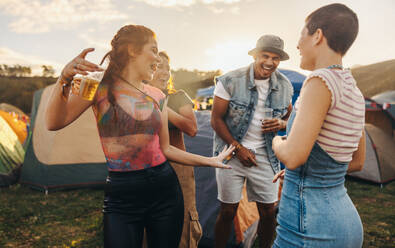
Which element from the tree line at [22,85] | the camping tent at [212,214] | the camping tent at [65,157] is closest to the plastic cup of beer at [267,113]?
the camping tent at [212,214]

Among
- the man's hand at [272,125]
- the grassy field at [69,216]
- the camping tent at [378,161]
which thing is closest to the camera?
the man's hand at [272,125]

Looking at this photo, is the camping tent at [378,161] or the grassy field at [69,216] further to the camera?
the camping tent at [378,161]

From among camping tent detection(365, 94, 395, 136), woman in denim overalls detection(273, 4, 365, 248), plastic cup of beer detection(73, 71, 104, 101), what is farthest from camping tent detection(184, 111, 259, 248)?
camping tent detection(365, 94, 395, 136)

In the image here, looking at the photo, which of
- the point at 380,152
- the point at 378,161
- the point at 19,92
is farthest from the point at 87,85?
the point at 19,92

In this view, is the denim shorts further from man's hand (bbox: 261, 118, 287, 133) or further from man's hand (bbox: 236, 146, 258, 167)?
man's hand (bbox: 261, 118, 287, 133)

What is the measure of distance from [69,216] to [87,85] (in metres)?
4.13

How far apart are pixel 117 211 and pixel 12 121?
8.15m

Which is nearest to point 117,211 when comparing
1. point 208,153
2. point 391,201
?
point 208,153

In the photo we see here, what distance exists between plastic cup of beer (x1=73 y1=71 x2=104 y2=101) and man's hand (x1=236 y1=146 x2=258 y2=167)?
157cm

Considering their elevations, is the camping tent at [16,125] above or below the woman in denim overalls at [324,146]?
below

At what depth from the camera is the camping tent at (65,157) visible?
5676 mm

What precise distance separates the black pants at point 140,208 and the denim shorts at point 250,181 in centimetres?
103

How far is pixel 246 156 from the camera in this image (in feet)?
8.48

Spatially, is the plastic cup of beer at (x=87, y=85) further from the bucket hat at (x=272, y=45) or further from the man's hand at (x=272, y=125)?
the bucket hat at (x=272, y=45)
